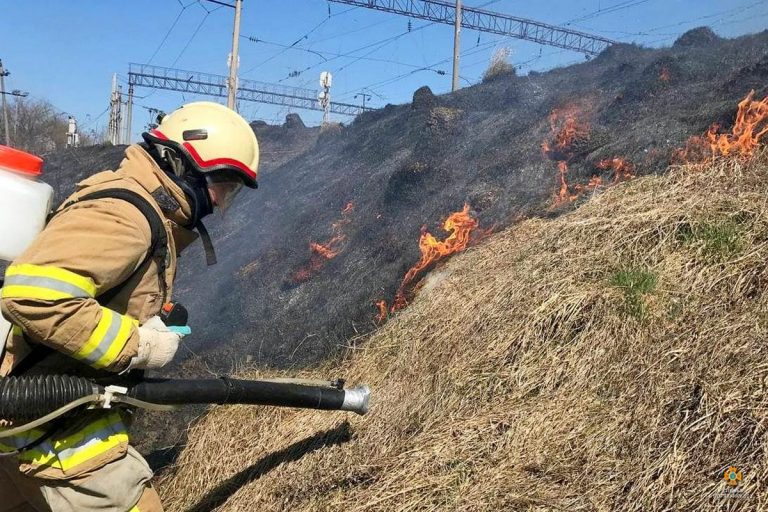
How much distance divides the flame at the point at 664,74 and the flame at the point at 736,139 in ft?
10.3

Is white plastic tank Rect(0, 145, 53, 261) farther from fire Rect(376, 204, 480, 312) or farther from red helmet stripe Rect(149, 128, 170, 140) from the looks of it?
fire Rect(376, 204, 480, 312)

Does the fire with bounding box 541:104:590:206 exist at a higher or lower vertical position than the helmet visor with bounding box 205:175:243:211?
higher

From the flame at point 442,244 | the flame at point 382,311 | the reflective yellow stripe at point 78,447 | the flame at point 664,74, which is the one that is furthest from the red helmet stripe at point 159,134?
the flame at point 664,74

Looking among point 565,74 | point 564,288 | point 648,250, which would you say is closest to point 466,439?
point 564,288

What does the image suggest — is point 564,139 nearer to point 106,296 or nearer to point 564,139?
point 564,139

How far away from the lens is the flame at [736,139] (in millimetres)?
4668

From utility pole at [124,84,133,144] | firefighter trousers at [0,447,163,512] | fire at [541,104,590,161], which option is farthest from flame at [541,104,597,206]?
utility pole at [124,84,133,144]

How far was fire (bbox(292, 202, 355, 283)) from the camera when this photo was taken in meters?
8.10

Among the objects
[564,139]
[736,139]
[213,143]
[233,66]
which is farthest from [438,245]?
[233,66]

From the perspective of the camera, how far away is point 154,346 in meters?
2.19

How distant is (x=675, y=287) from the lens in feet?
10.4

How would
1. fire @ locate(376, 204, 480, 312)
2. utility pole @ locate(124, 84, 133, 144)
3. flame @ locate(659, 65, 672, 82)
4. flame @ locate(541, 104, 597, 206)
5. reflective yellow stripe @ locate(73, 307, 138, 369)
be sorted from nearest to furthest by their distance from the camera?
reflective yellow stripe @ locate(73, 307, 138, 369) < fire @ locate(376, 204, 480, 312) < flame @ locate(541, 104, 597, 206) < flame @ locate(659, 65, 672, 82) < utility pole @ locate(124, 84, 133, 144)

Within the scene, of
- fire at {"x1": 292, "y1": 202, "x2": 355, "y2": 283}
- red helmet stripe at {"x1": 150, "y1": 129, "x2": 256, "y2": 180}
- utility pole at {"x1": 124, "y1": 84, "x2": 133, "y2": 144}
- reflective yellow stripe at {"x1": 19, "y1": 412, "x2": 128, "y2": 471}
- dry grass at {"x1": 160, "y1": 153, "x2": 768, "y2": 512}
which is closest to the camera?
reflective yellow stripe at {"x1": 19, "y1": 412, "x2": 128, "y2": 471}

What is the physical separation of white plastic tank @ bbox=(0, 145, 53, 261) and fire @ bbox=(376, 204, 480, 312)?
3.14 meters
